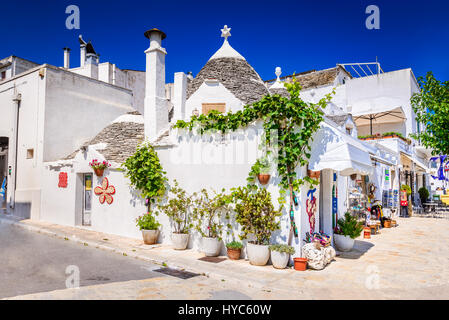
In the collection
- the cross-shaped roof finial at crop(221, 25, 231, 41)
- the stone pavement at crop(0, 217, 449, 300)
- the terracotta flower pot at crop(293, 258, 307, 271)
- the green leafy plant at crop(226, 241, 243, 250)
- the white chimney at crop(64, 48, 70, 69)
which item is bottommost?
the stone pavement at crop(0, 217, 449, 300)

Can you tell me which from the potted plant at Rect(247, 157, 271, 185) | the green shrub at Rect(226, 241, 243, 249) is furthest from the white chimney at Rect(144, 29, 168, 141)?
the green shrub at Rect(226, 241, 243, 249)

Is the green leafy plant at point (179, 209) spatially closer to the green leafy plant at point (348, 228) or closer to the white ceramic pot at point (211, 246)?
the white ceramic pot at point (211, 246)

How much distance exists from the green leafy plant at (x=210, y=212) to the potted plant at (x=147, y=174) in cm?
156

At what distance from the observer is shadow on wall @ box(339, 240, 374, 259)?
919 centimetres

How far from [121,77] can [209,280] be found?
2350cm

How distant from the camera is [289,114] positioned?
7.99 metres

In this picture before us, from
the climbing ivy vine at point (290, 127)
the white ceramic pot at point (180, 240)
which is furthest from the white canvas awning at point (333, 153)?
the white ceramic pot at point (180, 240)

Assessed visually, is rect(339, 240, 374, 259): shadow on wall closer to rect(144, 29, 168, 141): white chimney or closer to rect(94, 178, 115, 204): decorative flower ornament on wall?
rect(144, 29, 168, 141): white chimney

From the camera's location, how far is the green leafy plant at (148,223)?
10.5 m

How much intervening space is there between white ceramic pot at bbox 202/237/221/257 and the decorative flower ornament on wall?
17.3ft

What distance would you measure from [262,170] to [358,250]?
446cm

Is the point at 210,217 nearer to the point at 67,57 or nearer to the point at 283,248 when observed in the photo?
the point at 283,248

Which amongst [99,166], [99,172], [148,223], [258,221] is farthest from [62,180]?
[258,221]

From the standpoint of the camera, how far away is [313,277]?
707 cm
